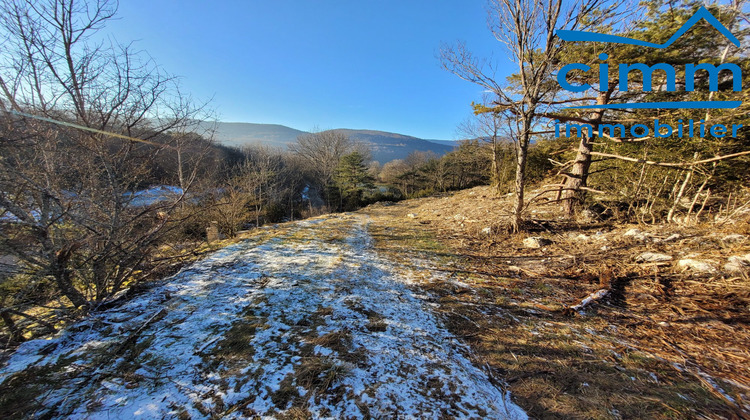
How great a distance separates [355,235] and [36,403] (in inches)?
191

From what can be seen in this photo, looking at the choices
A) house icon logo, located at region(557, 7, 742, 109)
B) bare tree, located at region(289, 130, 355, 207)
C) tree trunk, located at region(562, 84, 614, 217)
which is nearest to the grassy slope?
tree trunk, located at region(562, 84, 614, 217)

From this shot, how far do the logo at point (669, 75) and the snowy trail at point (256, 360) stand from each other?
18.4ft

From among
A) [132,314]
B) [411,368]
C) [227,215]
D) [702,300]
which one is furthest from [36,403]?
[227,215]

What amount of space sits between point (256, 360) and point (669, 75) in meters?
8.45

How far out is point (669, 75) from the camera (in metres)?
4.68

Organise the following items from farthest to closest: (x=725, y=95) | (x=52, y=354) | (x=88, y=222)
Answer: (x=725, y=95) → (x=88, y=222) → (x=52, y=354)

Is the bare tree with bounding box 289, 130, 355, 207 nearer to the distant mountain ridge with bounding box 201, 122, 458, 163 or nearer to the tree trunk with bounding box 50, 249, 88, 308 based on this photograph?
the tree trunk with bounding box 50, 249, 88, 308

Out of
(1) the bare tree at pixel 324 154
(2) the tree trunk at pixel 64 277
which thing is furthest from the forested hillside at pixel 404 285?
(1) the bare tree at pixel 324 154

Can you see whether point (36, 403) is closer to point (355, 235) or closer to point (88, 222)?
point (88, 222)

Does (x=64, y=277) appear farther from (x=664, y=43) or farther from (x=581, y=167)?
(x=664, y=43)

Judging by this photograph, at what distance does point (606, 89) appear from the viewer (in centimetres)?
488

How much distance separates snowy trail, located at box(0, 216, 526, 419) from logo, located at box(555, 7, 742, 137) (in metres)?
5.62

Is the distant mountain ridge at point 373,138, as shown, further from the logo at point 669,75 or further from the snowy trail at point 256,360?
the snowy trail at point 256,360

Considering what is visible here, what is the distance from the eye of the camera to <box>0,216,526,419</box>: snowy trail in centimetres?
144
